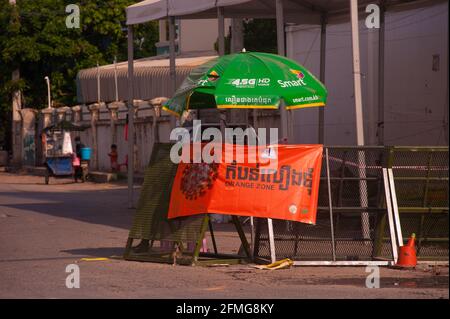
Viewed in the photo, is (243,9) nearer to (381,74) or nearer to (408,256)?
(381,74)

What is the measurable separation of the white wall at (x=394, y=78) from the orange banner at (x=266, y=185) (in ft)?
22.6

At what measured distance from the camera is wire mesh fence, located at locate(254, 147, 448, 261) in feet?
42.2

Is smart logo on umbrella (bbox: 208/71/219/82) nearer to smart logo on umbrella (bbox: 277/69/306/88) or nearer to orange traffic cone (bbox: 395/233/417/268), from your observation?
smart logo on umbrella (bbox: 277/69/306/88)

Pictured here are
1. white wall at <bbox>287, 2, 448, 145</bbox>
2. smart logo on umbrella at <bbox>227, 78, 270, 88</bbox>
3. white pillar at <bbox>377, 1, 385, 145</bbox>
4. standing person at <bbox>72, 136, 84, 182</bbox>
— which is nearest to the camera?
smart logo on umbrella at <bbox>227, 78, 270, 88</bbox>

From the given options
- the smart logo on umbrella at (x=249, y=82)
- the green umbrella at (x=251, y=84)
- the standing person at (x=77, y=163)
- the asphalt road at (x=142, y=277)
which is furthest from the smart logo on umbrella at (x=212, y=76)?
the standing person at (x=77, y=163)

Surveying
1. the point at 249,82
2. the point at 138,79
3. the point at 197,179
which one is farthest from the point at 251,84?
the point at 138,79

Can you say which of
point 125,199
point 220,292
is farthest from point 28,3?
point 220,292

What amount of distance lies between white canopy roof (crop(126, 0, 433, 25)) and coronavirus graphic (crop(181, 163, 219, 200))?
237 inches

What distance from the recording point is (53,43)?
49.7 m

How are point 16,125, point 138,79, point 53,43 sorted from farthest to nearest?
point 53,43 → point 16,125 → point 138,79

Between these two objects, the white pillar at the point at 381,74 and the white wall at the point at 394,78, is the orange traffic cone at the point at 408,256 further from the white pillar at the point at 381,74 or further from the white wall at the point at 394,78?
the white wall at the point at 394,78

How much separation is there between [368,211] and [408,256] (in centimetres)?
82

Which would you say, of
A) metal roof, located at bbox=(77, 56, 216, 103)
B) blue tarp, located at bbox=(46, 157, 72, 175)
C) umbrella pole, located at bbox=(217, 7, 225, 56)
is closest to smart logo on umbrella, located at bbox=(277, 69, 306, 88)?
umbrella pole, located at bbox=(217, 7, 225, 56)

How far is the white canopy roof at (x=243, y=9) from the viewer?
18875mm
